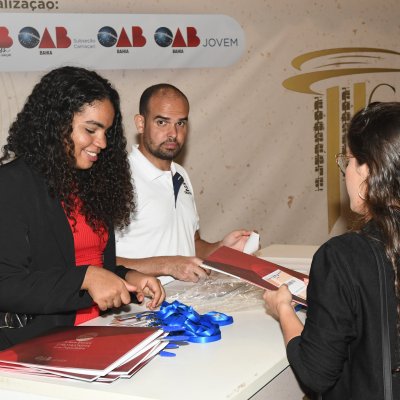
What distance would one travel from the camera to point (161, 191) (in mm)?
3162

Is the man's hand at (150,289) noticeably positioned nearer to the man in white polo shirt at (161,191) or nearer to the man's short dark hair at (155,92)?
the man in white polo shirt at (161,191)

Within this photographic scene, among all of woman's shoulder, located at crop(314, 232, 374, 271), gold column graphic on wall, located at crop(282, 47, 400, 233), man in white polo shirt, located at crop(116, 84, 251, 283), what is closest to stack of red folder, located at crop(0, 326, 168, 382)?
woman's shoulder, located at crop(314, 232, 374, 271)

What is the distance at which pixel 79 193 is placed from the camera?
2262mm

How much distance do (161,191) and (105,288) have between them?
1.36 m

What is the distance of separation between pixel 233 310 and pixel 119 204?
1.82 feet

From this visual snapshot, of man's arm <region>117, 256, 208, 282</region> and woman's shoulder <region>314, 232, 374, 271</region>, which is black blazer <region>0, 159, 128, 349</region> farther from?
woman's shoulder <region>314, 232, 374, 271</region>

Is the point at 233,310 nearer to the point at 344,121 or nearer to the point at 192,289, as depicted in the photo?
the point at 192,289

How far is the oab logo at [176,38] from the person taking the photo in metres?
3.78

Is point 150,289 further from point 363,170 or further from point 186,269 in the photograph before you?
point 363,170

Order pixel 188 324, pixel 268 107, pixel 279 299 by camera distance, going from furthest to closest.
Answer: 1. pixel 268 107
2. pixel 188 324
3. pixel 279 299

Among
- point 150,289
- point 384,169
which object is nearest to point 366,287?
point 384,169

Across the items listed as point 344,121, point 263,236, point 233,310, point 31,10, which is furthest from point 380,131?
point 344,121

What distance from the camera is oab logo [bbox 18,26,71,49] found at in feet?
10.8

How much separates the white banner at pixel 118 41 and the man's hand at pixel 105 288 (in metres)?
1.75
